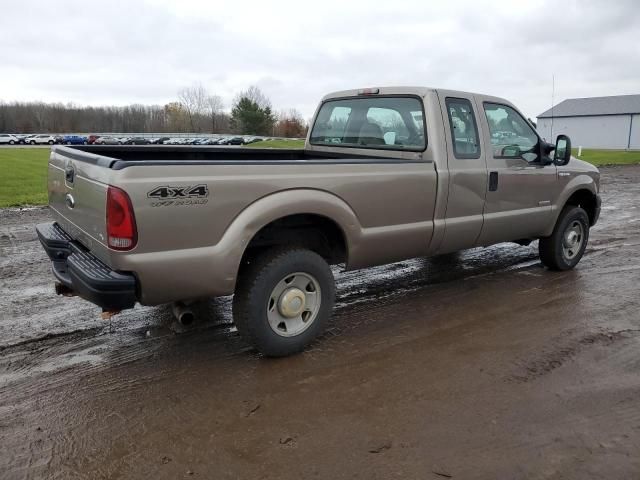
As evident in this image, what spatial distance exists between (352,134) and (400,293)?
68.9 inches

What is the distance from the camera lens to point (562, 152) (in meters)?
5.61

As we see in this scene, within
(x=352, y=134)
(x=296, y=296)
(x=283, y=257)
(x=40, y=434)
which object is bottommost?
(x=40, y=434)

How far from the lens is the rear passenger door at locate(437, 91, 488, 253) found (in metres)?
4.72

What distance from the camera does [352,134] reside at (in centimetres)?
550

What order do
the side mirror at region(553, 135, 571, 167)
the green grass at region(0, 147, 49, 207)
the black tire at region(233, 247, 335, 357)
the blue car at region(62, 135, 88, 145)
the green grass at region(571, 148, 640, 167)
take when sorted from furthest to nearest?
the blue car at region(62, 135, 88, 145)
the green grass at region(571, 148, 640, 167)
the green grass at region(0, 147, 49, 207)
the side mirror at region(553, 135, 571, 167)
the black tire at region(233, 247, 335, 357)

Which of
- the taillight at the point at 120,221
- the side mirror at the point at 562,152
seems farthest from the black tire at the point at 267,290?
the side mirror at the point at 562,152

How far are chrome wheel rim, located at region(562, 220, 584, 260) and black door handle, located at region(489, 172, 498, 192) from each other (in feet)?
5.11

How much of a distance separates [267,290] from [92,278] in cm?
115

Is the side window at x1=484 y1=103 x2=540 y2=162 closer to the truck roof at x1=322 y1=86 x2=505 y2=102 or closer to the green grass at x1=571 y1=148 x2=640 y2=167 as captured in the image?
the truck roof at x1=322 y1=86 x2=505 y2=102

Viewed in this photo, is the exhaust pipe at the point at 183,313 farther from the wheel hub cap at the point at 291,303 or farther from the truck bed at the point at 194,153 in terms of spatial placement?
the truck bed at the point at 194,153

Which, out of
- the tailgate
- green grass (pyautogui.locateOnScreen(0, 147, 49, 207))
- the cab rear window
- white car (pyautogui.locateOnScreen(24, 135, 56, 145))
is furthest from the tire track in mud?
white car (pyautogui.locateOnScreen(24, 135, 56, 145))

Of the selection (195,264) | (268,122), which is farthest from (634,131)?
(195,264)

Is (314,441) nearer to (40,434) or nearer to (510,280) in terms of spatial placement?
(40,434)

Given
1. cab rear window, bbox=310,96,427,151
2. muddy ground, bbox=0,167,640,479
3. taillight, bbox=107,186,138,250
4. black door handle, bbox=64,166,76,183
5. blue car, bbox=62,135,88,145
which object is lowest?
muddy ground, bbox=0,167,640,479
